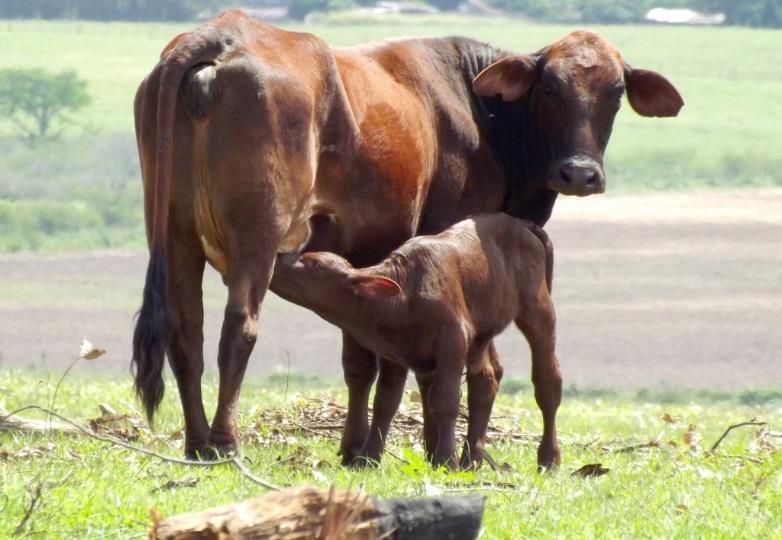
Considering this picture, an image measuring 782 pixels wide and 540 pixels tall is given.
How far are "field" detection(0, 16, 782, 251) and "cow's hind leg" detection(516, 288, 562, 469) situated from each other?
55.3 ft

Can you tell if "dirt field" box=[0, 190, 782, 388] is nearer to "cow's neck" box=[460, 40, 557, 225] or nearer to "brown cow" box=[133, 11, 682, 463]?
"cow's neck" box=[460, 40, 557, 225]

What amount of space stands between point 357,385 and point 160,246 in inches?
61.2

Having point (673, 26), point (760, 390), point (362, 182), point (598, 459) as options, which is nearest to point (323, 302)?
point (362, 182)

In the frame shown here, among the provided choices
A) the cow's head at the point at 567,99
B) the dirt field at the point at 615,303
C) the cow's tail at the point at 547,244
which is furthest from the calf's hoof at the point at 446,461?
the dirt field at the point at 615,303

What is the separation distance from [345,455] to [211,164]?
1.75 metres

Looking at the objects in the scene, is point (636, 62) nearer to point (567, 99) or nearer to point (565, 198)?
point (565, 198)

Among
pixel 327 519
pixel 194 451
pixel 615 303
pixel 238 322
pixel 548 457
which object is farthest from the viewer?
pixel 615 303

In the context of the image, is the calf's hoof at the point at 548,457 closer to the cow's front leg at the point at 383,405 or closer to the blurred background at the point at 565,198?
the cow's front leg at the point at 383,405

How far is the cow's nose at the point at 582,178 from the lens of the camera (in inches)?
357

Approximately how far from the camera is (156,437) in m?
9.23

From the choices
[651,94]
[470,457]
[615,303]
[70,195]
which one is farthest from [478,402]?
[70,195]

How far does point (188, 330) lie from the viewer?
806 cm

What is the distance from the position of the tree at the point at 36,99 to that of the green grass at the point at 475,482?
20837 millimetres

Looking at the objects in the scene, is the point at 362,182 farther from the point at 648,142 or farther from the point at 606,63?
the point at 648,142
